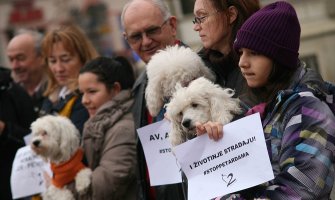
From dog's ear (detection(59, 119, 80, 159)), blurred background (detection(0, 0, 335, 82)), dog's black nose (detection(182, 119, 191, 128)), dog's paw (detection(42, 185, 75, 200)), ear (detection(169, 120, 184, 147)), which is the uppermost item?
dog's black nose (detection(182, 119, 191, 128))

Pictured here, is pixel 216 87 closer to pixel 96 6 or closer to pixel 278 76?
pixel 278 76

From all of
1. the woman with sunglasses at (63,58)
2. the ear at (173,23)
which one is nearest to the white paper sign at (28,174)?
the woman with sunglasses at (63,58)

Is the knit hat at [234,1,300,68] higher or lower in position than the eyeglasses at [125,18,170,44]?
higher

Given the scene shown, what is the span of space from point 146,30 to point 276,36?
1.59 meters

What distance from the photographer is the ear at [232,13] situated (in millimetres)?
3594

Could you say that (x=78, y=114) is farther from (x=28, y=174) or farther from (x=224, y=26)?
(x=224, y=26)

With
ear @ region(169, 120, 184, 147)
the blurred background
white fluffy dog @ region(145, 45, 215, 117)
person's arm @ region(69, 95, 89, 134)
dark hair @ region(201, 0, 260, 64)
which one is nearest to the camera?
ear @ region(169, 120, 184, 147)

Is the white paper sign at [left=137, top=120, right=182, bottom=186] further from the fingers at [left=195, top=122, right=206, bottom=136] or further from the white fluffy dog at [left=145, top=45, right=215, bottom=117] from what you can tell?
the fingers at [left=195, top=122, right=206, bottom=136]

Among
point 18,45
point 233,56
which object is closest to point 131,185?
point 233,56

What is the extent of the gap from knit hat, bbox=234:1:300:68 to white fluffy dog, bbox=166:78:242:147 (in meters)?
0.32

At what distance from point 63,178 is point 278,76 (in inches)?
89.1

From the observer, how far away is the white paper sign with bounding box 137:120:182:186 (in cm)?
402

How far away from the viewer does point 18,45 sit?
6879 millimetres

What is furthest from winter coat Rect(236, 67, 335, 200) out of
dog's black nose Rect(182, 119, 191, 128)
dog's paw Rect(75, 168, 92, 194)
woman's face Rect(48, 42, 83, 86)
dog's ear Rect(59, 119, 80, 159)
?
woman's face Rect(48, 42, 83, 86)
